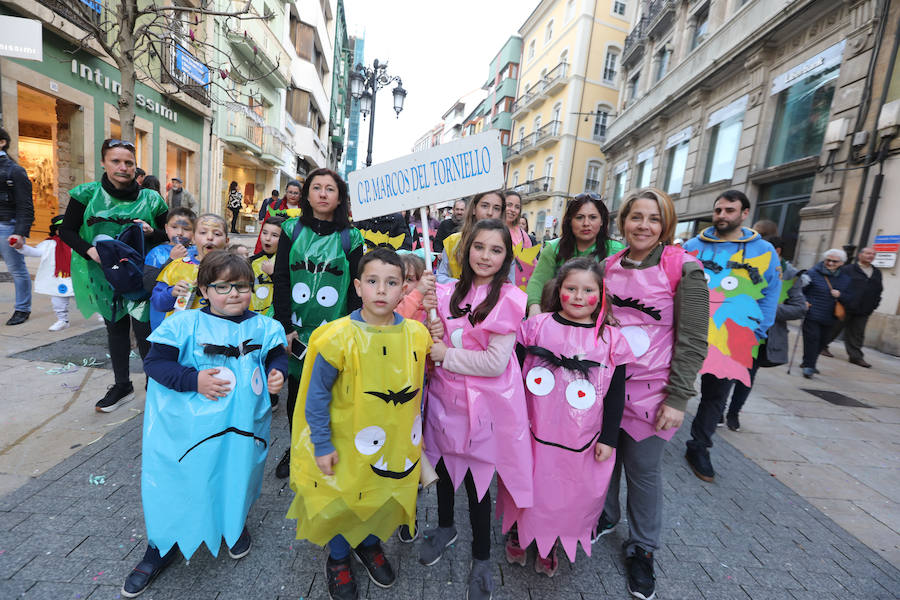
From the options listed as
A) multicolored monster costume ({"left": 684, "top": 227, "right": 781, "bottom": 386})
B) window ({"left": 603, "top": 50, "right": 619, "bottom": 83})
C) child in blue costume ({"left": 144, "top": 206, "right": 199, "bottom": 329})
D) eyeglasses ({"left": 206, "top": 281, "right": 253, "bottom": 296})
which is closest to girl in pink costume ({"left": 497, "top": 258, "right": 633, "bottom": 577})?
eyeglasses ({"left": 206, "top": 281, "right": 253, "bottom": 296})

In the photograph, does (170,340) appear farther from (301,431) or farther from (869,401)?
(869,401)

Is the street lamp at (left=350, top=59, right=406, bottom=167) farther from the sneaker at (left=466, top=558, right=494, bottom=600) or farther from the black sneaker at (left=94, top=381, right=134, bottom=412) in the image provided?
the sneaker at (left=466, top=558, right=494, bottom=600)

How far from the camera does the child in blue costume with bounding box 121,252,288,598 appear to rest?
181cm

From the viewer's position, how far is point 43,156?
1123cm

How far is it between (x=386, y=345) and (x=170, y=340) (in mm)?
978

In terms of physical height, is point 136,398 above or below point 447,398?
below

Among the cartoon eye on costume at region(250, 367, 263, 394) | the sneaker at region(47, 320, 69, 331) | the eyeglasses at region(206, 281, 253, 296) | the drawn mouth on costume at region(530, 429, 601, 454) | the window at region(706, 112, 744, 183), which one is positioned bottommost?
the sneaker at region(47, 320, 69, 331)

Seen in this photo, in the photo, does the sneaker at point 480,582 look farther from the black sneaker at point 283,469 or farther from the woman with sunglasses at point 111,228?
the woman with sunglasses at point 111,228

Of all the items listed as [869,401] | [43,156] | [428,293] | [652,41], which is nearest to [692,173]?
[652,41]

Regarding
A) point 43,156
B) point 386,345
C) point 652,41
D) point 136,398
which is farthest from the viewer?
point 652,41

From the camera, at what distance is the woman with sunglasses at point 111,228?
3100mm

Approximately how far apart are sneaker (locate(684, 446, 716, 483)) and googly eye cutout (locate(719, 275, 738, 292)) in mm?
1304

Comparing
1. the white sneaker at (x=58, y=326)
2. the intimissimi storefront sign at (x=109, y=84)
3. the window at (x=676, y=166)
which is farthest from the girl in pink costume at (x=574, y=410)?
the window at (x=676, y=166)

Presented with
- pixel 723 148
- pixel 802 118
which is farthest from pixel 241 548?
pixel 723 148
